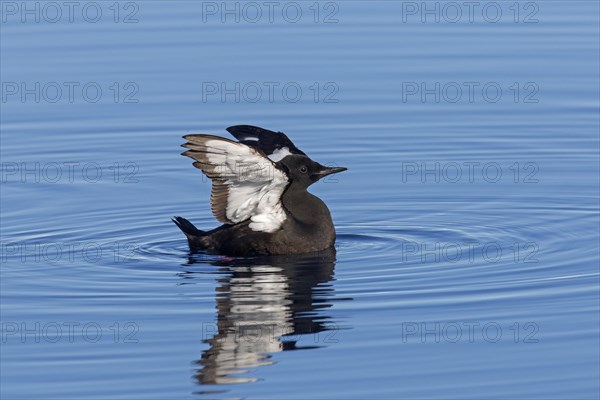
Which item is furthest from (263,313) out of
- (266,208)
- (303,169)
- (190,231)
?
(303,169)

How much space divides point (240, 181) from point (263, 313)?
7.11 ft

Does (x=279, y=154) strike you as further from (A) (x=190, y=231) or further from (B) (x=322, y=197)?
(B) (x=322, y=197)

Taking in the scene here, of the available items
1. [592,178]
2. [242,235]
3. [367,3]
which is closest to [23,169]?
[242,235]

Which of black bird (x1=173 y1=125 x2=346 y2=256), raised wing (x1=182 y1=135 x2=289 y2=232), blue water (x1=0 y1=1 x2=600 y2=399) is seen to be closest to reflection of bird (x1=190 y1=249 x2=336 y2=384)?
blue water (x1=0 y1=1 x2=600 y2=399)

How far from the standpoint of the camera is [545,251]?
46.3ft

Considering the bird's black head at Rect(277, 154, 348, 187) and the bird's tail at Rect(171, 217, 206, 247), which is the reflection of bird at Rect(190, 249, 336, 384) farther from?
the bird's black head at Rect(277, 154, 348, 187)

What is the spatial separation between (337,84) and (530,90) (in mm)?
2748

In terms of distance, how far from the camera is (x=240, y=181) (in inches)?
547

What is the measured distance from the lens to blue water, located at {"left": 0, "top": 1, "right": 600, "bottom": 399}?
35.1ft

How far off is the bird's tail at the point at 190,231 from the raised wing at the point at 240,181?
0.95 ft

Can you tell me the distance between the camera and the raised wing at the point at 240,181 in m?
13.1

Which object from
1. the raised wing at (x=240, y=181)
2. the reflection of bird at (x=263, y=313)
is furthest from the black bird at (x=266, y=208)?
the reflection of bird at (x=263, y=313)

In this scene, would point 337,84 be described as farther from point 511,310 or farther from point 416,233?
point 511,310

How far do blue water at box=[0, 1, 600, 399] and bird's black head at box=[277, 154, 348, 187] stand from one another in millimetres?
744
